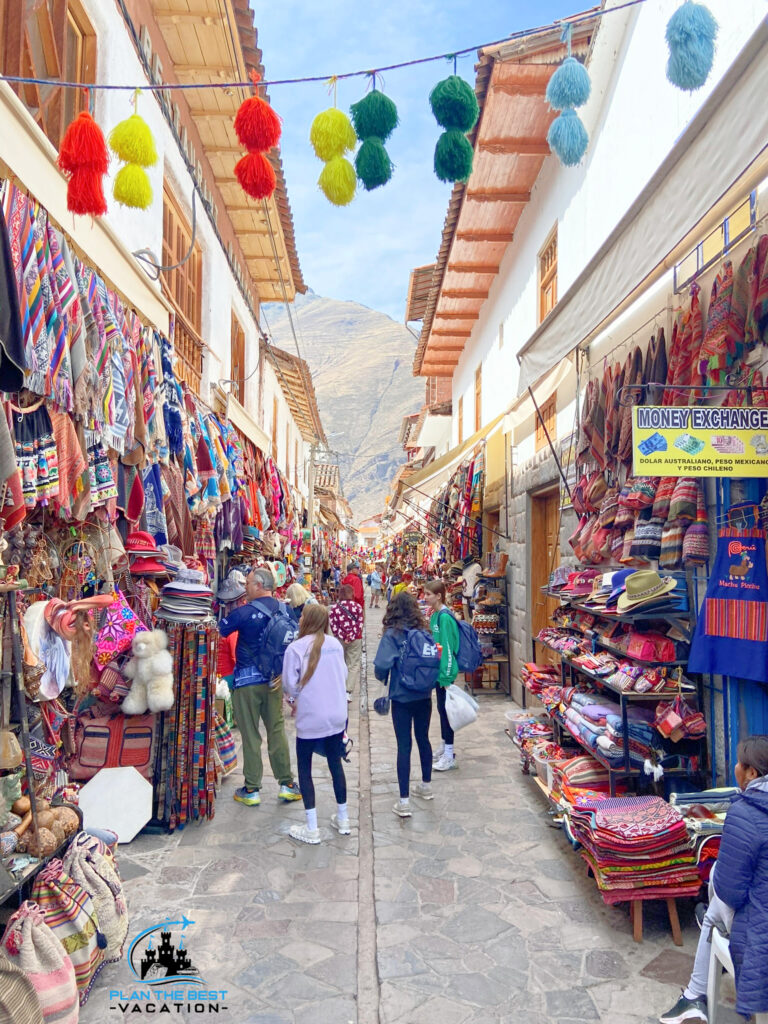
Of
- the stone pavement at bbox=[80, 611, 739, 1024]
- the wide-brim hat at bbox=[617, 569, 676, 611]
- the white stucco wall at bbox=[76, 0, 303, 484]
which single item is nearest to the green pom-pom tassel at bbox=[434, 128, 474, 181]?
the wide-brim hat at bbox=[617, 569, 676, 611]

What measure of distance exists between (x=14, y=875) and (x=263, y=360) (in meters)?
11.9

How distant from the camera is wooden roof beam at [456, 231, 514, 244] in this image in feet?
34.0

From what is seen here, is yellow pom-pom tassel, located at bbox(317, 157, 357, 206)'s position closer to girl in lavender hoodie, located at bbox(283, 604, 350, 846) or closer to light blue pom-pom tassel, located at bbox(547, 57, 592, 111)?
light blue pom-pom tassel, located at bbox(547, 57, 592, 111)

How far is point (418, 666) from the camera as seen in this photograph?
5.50m

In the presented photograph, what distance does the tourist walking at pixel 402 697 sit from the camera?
5.57m

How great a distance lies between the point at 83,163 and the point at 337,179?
4.69 ft

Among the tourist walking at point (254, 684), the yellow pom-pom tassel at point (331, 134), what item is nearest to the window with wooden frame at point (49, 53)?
the yellow pom-pom tassel at point (331, 134)

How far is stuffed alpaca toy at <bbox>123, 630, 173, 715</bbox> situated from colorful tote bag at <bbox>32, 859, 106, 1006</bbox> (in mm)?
1665

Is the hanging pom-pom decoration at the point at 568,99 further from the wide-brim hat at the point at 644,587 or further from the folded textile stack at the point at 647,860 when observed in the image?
the folded textile stack at the point at 647,860

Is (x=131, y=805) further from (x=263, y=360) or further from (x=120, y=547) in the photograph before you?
(x=263, y=360)

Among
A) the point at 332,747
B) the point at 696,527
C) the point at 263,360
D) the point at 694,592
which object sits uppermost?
the point at 263,360

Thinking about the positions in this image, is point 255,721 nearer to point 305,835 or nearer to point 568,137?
point 305,835

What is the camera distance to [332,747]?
16.8 feet

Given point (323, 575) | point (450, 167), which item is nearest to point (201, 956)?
A: point (450, 167)
